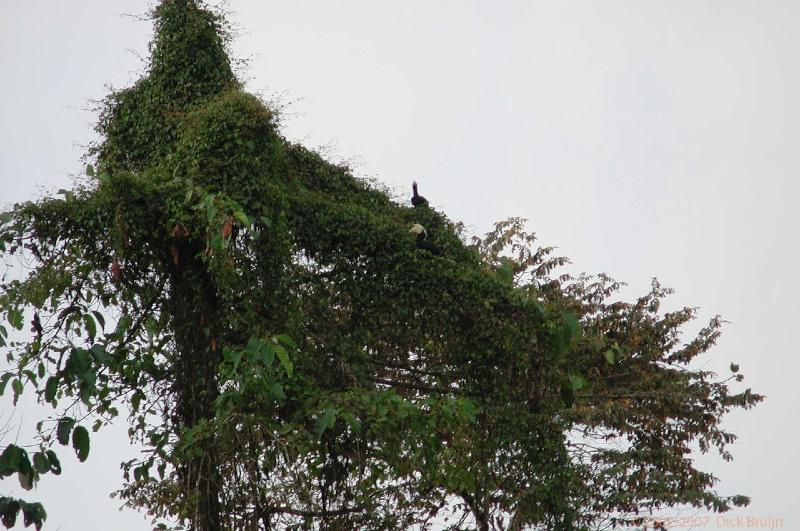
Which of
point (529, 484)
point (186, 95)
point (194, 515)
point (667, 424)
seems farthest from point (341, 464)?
point (667, 424)

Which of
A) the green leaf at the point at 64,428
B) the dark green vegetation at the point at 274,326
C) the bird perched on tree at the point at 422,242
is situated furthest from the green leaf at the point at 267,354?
the bird perched on tree at the point at 422,242

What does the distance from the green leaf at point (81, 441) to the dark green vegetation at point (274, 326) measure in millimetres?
1661

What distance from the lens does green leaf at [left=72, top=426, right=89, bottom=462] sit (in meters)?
3.38

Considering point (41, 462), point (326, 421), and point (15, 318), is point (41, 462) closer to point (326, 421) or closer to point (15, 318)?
point (326, 421)

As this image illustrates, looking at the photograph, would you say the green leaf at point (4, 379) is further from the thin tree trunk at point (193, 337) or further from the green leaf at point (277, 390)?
the thin tree trunk at point (193, 337)

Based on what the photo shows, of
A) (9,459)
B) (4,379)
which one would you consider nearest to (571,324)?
(4,379)

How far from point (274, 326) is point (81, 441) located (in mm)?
2946

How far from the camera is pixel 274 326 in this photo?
6.32m

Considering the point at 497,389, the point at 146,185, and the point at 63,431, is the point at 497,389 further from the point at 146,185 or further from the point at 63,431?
the point at 63,431

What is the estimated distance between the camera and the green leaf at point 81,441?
3.38 meters

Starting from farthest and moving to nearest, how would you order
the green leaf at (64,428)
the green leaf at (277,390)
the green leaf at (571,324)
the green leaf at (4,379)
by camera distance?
the green leaf at (571,324) < the green leaf at (277,390) < the green leaf at (4,379) < the green leaf at (64,428)

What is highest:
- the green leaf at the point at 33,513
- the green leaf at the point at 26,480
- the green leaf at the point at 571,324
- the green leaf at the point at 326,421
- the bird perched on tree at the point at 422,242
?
the bird perched on tree at the point at 422,242

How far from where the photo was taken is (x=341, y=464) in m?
6.43

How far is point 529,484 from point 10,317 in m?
3.82
